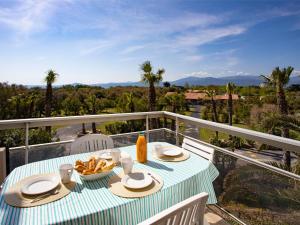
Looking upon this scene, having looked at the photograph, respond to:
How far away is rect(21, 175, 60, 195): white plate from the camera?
122 centimetres

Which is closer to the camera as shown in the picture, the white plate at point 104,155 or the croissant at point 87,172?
the croissant at point 87,172

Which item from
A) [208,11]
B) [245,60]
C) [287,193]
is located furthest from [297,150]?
[245,60]

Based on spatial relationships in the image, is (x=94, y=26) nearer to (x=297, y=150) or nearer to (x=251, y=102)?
(x=297, y=150)

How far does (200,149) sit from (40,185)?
4.47 ft

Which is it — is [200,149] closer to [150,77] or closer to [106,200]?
[106,200]

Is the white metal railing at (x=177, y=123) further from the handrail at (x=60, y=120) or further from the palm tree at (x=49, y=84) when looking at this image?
the palm tree at (x=49, y=84)

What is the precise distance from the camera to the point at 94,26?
353 inches

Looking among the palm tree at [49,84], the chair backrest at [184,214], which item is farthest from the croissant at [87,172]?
the palm tree at [49,84]

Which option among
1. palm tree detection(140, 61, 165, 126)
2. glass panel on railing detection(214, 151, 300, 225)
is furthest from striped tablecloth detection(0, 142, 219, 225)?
palm tree detection(140, 61, 165, 126)

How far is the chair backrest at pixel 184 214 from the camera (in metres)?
0.78

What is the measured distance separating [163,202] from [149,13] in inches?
327

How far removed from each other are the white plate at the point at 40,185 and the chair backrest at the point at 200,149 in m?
1.23

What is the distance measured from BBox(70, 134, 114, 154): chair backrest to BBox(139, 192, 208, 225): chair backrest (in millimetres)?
1467

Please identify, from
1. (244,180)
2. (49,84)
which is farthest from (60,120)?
(49,84)
